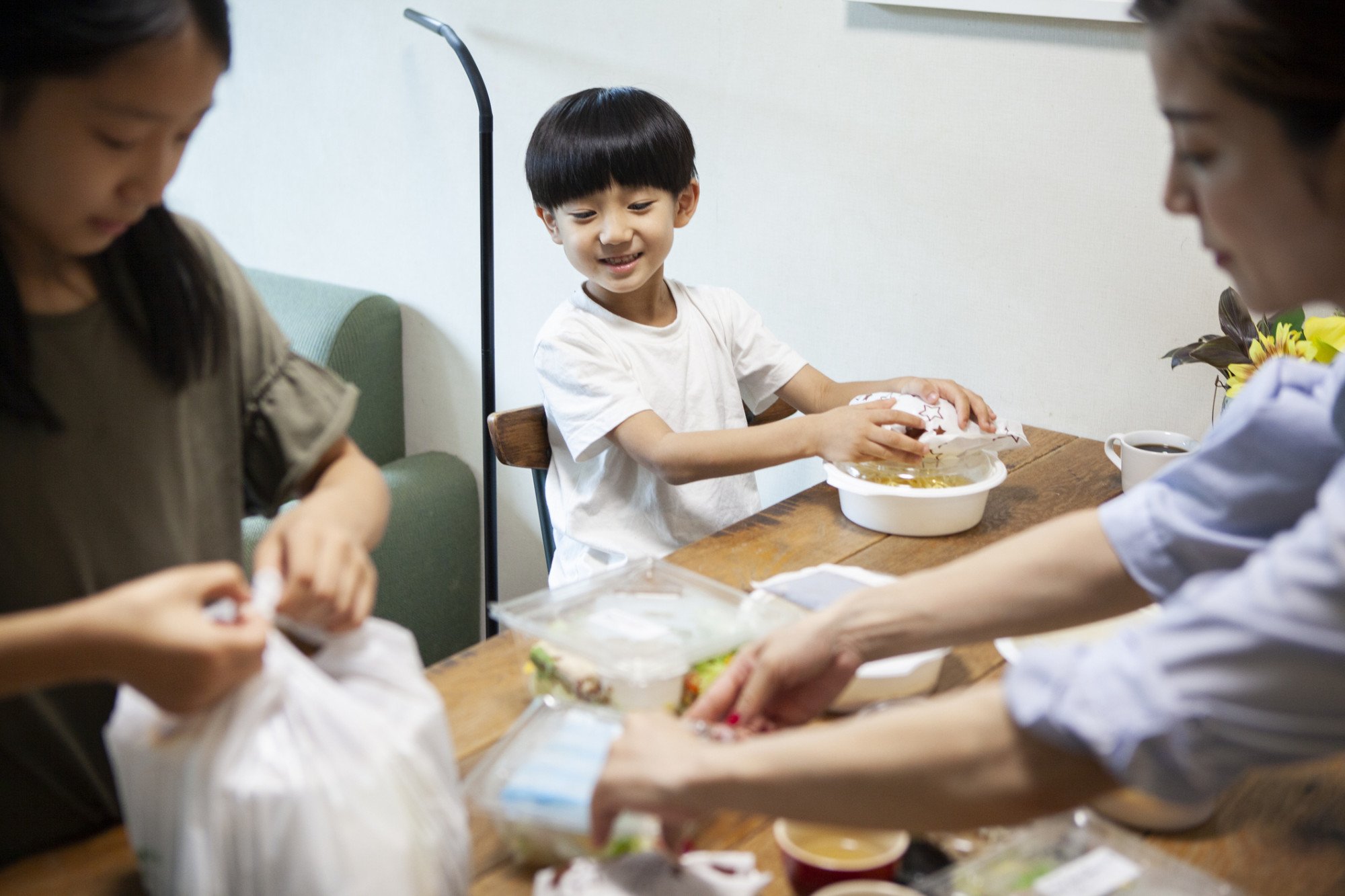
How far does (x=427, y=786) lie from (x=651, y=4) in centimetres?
197

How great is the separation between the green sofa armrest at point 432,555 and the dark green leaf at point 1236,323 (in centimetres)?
168

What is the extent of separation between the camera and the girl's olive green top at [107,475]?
86cm

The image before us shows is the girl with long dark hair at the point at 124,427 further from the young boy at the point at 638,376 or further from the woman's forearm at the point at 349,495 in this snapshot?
the young boy at the point at 638,376

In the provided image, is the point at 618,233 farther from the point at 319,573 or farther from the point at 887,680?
the point at 319,573

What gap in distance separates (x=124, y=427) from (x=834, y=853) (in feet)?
2.11

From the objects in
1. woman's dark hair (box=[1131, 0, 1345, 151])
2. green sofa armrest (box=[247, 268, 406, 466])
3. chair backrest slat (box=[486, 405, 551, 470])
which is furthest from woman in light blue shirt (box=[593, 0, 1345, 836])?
green sofa armrest (box=[247, 268, 406, 466])

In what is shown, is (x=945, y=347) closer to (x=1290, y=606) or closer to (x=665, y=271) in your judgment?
(x=665, y=271)

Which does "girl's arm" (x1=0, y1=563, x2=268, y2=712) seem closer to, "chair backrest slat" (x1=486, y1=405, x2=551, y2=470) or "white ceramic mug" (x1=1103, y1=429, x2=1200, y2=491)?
"chair backrest slat" (x1=486, y1=405, x2=551, y2=470)

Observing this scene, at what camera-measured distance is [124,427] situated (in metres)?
0.90

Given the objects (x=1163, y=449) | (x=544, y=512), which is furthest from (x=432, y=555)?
(x=1163, y=449)

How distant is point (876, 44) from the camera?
2072mm

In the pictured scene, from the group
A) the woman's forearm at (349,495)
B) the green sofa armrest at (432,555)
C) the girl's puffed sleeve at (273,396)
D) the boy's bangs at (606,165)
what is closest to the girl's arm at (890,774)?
the woman's forearm at (349,495)

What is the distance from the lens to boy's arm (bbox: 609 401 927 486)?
5.16 feet

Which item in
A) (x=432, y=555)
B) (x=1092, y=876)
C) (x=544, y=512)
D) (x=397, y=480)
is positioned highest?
(x=1092, y=876)
